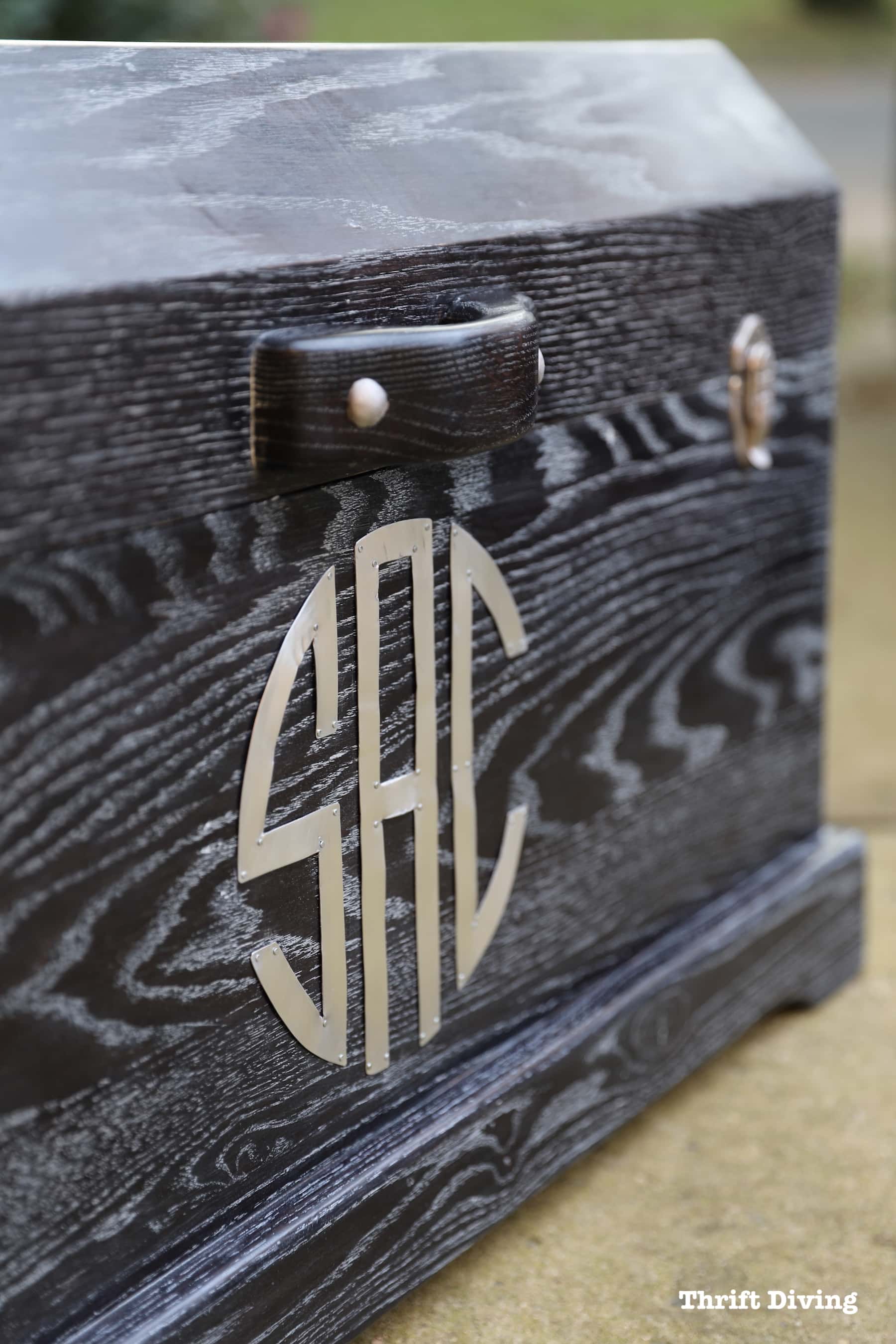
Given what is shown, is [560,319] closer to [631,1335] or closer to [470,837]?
[470,837]

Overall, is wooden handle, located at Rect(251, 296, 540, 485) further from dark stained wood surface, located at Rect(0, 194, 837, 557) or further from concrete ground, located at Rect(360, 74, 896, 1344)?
concrete ground, located at Rect(360, 74, 896, 1344)

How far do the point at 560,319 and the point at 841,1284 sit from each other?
0.60 metres

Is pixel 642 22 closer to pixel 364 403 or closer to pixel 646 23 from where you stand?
pixel 646 23

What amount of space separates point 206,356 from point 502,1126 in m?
0.50

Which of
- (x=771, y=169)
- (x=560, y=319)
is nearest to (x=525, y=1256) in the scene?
(x=560, y=319)

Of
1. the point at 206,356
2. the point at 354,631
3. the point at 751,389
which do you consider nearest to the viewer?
the point at 206,356

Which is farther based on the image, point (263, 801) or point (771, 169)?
point (771, 169)

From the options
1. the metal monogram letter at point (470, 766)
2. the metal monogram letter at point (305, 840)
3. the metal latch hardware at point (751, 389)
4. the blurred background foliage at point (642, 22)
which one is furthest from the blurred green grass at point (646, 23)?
the metal monogram letter at point (305, 840)

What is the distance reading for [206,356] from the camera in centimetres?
59

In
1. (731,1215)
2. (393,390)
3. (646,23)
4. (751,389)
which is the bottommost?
(646,23)

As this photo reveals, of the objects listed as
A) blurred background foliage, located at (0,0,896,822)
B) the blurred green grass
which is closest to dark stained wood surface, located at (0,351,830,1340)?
blurred background foliage, located at (0,0,896,822)

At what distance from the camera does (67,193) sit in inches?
22.1

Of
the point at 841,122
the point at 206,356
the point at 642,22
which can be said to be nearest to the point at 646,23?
the point at 642,22

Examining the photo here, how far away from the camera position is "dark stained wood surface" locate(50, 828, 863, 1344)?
27.0 inches
